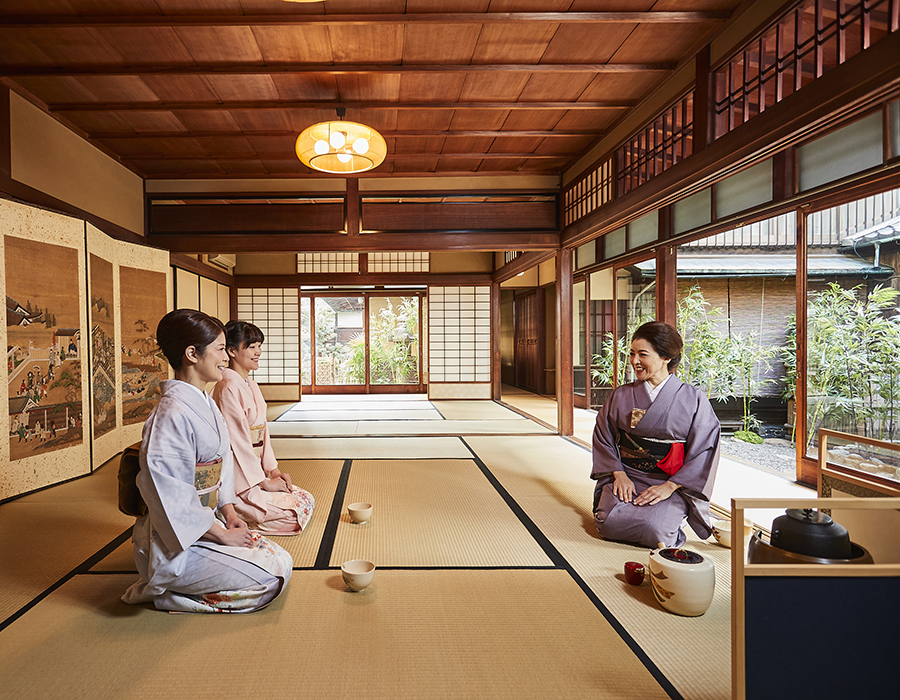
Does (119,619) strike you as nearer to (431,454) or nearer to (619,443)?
(619,443)

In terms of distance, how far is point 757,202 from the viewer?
323 cm

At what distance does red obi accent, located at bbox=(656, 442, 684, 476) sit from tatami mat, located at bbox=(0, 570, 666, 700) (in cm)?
82

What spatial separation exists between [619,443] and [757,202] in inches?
76.8

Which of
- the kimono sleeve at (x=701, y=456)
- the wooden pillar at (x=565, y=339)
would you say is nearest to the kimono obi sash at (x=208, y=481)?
the kimono sleeve at (x=701, y=456)

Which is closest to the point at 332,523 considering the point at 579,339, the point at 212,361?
the point at 212,361

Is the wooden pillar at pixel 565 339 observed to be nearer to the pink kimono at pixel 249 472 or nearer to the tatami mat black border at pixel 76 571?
the pink kimono at pixel 249 472

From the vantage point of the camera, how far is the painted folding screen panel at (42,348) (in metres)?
3.08

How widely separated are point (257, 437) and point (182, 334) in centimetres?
101

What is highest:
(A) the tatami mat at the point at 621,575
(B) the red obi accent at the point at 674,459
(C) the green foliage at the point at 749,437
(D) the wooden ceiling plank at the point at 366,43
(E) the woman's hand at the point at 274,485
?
(D) the wooden ceiling plank at the point at 366,43

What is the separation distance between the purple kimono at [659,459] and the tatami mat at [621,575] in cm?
11

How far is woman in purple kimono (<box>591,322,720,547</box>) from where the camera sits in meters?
2.29

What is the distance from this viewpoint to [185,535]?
1.64 metres

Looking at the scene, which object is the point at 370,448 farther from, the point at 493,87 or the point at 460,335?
the point at 460,335

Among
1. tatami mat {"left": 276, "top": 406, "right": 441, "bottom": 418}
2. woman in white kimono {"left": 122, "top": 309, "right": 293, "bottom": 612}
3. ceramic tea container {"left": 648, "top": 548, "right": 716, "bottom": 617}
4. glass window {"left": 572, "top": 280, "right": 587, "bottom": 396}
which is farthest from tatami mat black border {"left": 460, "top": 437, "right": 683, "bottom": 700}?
glass window {"left": 572, "top": 280, "right": 587, "bottom": 396}
